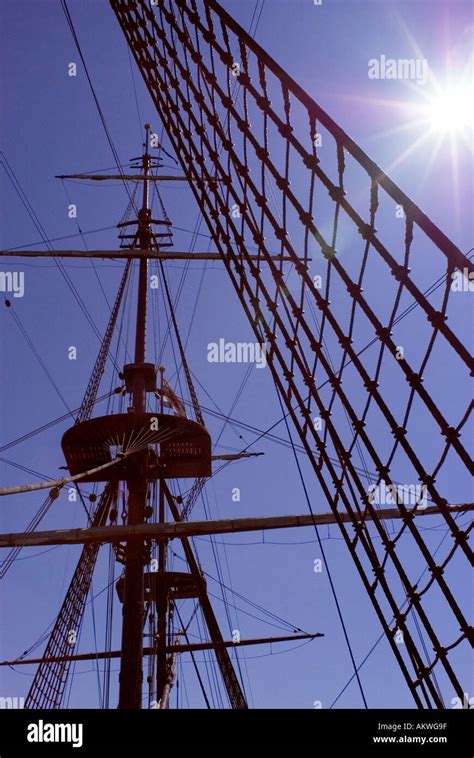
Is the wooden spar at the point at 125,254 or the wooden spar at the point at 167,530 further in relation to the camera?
the wooden spar at the point at 125,254

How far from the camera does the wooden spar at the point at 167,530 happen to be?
14984 mm

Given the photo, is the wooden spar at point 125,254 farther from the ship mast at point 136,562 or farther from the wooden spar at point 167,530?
the wooden spar at point 167,530

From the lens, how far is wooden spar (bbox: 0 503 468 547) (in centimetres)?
1498

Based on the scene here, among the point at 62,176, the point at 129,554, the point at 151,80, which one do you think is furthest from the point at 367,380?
the point at 62,176

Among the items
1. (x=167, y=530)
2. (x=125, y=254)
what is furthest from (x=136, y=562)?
(x=125, y=254)

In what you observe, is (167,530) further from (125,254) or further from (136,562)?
(125,254)

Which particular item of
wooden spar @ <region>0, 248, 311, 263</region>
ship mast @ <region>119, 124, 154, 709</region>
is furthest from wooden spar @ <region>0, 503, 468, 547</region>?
wooden spar @ <region>0, 248, 311, 263</region>

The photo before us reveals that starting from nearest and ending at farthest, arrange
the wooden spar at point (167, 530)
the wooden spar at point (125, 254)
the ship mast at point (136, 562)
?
the ship mast at point (136, 562)
the wooden spar at point (167, 530)
the wooden spar at point (125, 254)

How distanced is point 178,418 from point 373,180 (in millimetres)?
12590

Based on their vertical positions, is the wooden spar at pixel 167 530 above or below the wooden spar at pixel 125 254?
below

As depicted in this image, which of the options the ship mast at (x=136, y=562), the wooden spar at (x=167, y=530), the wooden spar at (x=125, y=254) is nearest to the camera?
the ship mast at (x=136, y=562)

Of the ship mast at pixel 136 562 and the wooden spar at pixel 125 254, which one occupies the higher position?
the wooden spar at pixel 125 254

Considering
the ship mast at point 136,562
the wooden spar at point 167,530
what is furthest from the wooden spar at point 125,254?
the wooden spar at point 167,530
